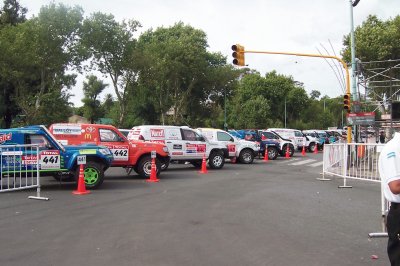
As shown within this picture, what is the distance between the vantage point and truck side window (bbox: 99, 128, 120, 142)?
1490 centimetres

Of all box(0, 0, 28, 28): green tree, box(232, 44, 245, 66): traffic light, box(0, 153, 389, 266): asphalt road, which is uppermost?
box(0, 0, 28, 28): green tree

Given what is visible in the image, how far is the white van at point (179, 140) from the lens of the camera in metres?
18.4

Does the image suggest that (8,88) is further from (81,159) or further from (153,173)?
(81,159)

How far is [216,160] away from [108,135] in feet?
20.9

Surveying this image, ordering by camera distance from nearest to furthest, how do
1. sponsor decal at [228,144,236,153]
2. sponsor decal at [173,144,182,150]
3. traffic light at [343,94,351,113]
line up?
sponsor decal at [173,144,182,150]
traffic light at [343,94,351,113]
sponsor decal at [228,144,236,153]

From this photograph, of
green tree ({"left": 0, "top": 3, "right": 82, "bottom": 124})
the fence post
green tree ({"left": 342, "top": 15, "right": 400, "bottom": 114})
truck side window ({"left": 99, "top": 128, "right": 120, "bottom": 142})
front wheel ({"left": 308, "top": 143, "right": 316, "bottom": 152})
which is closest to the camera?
the fence post

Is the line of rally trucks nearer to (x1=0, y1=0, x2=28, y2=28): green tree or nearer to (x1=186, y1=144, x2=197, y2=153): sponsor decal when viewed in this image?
(x1=186, y1=144, x2=197, y2=153): sponsor decal

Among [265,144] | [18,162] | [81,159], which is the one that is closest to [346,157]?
[81,159]

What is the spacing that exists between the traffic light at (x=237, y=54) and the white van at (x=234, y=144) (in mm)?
3609

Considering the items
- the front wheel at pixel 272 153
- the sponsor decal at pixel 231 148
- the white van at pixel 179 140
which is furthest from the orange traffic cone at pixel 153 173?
the front wheel at pixel 272 153

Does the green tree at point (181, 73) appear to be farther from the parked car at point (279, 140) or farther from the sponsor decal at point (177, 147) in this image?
the sponsor decal at point (177, 147)

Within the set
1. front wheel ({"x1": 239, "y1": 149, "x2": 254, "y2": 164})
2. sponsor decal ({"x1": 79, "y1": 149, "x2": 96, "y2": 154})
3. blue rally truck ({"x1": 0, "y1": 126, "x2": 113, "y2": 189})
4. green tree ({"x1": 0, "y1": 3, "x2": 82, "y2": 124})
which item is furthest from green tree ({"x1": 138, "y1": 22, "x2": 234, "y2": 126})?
blue rally truck ({"x1": 0, "y1": 126, "x2": 113, "y2": 189})

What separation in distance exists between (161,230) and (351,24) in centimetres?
1748

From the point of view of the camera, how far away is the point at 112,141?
48.9 ft
